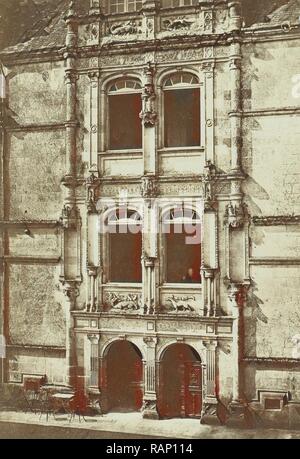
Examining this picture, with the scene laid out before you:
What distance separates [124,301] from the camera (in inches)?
630

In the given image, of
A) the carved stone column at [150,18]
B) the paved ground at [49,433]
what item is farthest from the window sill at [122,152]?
the paved ground at [49,433]

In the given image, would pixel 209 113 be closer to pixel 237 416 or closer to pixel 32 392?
pixel 237 416

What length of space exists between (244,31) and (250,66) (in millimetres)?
824

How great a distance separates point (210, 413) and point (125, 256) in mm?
4275

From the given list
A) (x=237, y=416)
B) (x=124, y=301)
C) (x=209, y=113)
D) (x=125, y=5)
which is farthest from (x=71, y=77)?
(x=237, y=416)

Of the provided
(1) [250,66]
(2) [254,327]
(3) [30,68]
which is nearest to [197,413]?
(2) [254,327]

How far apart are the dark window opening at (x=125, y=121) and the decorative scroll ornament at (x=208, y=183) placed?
1803 millimetres

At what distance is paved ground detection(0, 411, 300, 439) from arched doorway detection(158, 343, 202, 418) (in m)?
0.34

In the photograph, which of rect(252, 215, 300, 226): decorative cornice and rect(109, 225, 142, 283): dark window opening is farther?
rect(109, 225, 142, 283): dark window opening

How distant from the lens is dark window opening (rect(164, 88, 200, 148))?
15648 millimetres

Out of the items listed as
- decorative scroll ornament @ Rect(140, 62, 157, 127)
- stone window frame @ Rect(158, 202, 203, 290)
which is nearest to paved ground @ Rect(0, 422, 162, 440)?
stone window frame @ Rect(158, 202, 203, 290)

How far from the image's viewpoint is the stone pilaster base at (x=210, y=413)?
49.4 ft

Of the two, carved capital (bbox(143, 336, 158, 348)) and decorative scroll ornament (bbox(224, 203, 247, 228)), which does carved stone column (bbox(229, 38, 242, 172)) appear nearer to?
decorative scroll ornament (bbox(224, 203, 247, 228))
